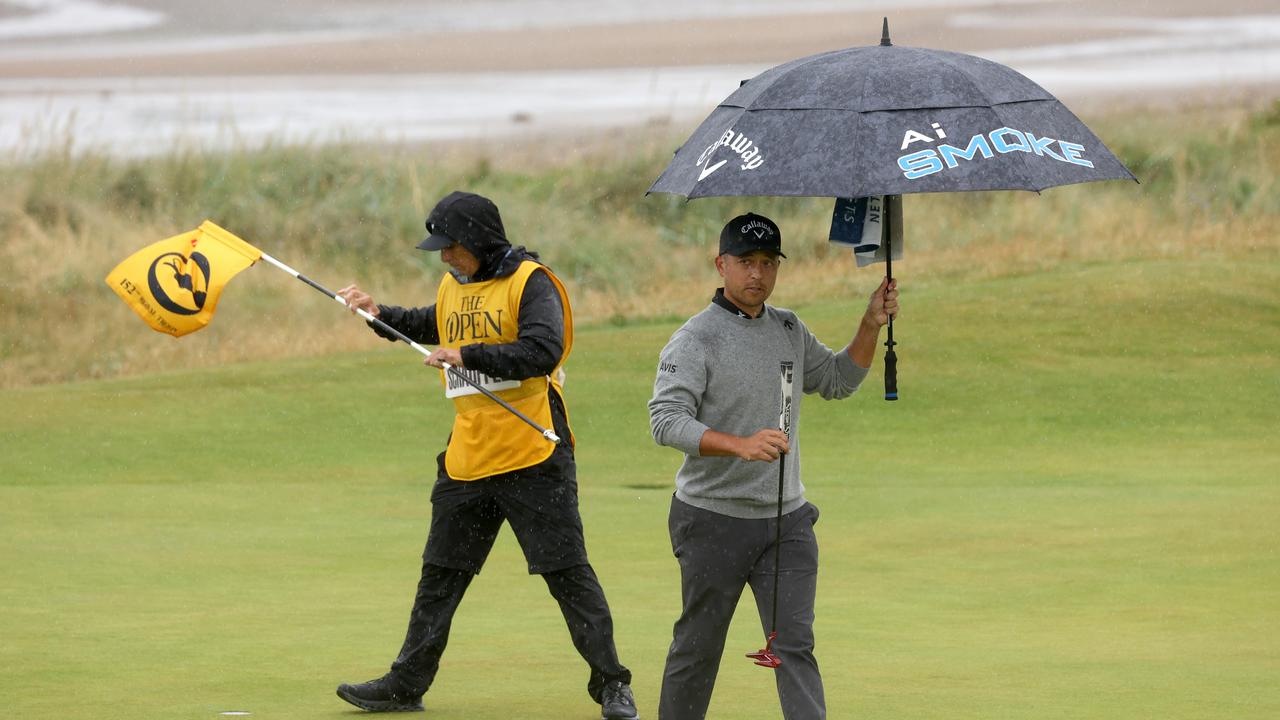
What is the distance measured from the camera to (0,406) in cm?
1872

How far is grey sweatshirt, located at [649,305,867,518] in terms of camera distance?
254 inches

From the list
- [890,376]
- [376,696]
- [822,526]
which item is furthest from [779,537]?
[822,526]

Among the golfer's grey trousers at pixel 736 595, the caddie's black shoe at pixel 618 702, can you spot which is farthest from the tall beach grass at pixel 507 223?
the golfer's grey trousers at pixel 736 595

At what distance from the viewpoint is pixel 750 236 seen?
6.46 meters

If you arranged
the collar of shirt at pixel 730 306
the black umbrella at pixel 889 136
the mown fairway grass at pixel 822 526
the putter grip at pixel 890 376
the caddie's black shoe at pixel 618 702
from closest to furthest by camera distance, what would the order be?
the black umbrella at pixel 889 136 < the collar of shirt at pixel 730 306 < the putter grip at pixel 890 376 < the caddie's black shoe at pixel 618 702 < the mown fairway grass at pixel 822 526

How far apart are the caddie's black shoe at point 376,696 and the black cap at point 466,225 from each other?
5.01ft

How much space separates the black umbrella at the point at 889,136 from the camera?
6359mm

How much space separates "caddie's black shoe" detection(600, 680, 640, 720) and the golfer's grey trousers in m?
0.71

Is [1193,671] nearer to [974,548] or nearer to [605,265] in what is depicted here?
[974,548]

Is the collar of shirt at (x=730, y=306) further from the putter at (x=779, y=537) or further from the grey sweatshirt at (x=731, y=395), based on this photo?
the putter at (x=779, y=537)

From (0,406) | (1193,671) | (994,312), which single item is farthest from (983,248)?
(1193,671)

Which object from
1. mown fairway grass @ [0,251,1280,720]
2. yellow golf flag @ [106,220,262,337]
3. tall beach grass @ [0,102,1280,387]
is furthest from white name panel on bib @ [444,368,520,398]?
tall beach grass @ [0,102,1280,387]

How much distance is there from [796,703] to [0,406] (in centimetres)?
1367

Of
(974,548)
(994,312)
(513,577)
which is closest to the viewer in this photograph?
(513,577)
